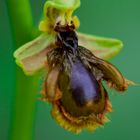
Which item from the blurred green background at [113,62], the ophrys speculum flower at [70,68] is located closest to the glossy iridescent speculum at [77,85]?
the ophrys speculum flower at [70,68]

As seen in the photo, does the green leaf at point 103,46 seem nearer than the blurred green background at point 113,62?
Yes

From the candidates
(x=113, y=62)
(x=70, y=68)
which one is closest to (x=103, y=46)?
(x=70, y=68)

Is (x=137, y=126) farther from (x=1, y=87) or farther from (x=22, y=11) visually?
(x=22, y=11)

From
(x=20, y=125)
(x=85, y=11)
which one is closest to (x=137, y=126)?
(x=85, y=11)

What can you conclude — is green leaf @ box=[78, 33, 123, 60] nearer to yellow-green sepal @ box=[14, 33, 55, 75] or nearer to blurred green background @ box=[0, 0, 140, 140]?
yellow-green sepal @ box=[14, 33, 55, 75]

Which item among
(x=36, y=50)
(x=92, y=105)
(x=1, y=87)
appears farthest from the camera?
(x=1, y=87)

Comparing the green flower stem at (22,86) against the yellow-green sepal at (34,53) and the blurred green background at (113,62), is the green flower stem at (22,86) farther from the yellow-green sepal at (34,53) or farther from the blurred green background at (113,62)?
the blurred green background at (113,62)
